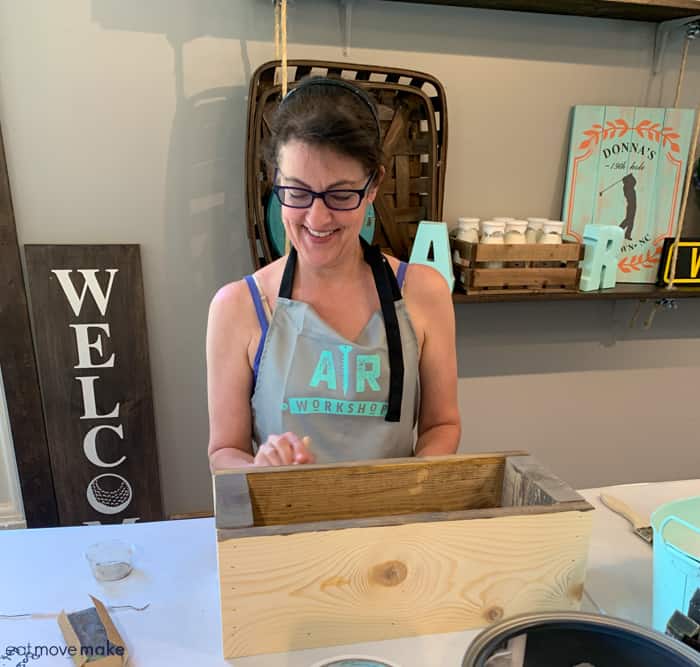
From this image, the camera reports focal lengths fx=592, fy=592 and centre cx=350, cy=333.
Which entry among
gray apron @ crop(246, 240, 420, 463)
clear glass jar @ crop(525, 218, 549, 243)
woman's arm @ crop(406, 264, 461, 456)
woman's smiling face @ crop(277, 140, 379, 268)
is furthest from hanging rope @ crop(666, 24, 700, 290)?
woman's smiling face @ crop(277, 140, 379, 268)

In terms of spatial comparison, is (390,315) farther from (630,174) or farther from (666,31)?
(666,31)

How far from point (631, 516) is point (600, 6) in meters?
1.39

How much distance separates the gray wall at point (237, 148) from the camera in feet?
5.16

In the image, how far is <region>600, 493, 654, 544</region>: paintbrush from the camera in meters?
0.97

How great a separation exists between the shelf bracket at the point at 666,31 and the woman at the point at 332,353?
4.08ft

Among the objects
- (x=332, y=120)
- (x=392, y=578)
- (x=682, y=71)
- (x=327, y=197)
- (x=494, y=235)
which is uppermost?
(x=682, y=71)

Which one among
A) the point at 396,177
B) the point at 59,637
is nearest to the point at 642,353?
the point at 396,177

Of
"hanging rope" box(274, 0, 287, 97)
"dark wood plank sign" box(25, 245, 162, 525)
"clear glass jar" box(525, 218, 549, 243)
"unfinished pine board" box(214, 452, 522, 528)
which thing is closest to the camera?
"unfinished pine board" box(214, 452, 522, 528)

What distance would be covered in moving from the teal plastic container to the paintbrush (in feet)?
0.47

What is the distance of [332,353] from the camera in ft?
3.82

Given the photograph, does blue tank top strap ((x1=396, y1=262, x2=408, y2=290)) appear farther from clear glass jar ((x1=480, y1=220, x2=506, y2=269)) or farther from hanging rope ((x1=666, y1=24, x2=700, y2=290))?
hanging rope ((x1=666, y1=24, x2=700, y2=290))

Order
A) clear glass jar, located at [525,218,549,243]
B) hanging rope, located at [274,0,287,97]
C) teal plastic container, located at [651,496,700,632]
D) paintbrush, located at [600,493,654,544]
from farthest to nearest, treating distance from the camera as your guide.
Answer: clear glass jar, located at [525,218,549,243] < hanging rope, located at [274,0,287,97] < paintbrush, located at [600,493,654,544] < teal plastic container, located at [651,496,700,632]

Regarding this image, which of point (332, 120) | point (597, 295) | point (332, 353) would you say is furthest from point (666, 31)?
point (332, 353)

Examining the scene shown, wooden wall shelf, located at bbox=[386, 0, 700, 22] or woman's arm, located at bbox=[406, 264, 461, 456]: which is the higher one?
wooden wall shelf, located at bbox=[386, 0, 700, 22]
